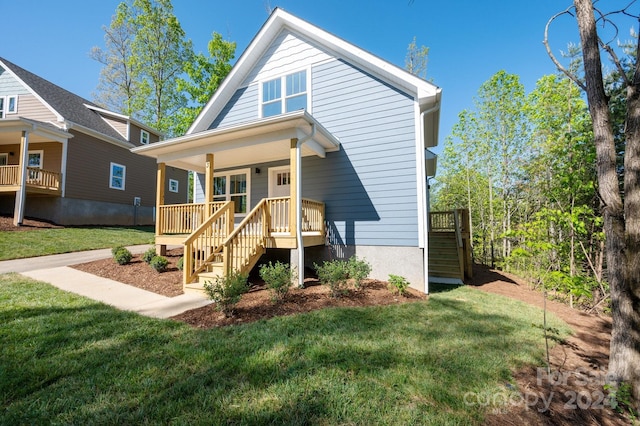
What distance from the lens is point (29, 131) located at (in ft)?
39.3

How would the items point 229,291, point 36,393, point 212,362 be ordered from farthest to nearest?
point 229,291 → point 212,362 → point 36,393

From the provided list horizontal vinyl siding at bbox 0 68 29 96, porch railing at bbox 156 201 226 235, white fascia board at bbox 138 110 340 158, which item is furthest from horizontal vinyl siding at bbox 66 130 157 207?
porch railing at bbox 156 201 226 235

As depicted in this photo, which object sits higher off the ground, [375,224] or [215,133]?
[215,133]

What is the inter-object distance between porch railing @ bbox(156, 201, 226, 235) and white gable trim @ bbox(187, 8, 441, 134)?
3715mm

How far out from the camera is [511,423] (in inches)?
87.2

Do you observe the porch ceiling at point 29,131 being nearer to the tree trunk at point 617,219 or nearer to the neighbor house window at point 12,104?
the neighbor house window at point 12,104

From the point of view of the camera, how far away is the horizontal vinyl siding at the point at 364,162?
7102 mm

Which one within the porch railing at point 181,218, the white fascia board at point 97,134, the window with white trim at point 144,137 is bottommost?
the porch railing at point 181,218

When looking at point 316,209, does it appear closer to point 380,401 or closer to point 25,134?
point 380,401

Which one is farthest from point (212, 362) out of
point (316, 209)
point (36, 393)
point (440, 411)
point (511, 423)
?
point (316, 209)

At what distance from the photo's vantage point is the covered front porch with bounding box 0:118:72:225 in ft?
38.9

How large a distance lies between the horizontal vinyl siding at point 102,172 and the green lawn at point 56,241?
340cm

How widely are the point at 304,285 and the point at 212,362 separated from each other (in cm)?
361

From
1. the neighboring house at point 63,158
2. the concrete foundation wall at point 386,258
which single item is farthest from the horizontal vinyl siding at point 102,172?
the concrete foundation wall at point 386,258
